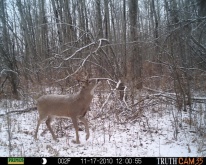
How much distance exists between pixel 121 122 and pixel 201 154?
105 inches

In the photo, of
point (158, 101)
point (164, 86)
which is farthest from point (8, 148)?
point (164, 86)

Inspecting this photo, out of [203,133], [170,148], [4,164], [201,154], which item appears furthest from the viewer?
[203,133]

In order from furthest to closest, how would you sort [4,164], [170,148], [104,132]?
1. [104,132]
2. [170,148]
3. [4,164]

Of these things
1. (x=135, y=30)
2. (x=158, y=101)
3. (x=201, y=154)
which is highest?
(x=135, y=30)

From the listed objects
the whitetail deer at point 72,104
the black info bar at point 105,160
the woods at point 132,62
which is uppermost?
the woods at point 132,62

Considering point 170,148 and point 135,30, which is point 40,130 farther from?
point 135,30

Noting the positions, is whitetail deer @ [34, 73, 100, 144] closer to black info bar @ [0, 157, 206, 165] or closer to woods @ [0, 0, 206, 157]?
woods @ [0, 0, 206, 157]

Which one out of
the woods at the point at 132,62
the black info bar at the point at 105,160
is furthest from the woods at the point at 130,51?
the black info bar at the point at 105,160

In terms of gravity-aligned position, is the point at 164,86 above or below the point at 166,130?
above

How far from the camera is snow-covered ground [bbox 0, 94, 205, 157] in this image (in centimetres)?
574

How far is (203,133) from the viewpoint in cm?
639

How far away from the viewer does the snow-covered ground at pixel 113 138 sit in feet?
18.8

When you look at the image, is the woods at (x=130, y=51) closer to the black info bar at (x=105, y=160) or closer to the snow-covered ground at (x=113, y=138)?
the snow-covered ground at (x=113, y=138)

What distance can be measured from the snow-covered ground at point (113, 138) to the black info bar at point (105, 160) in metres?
0.39
